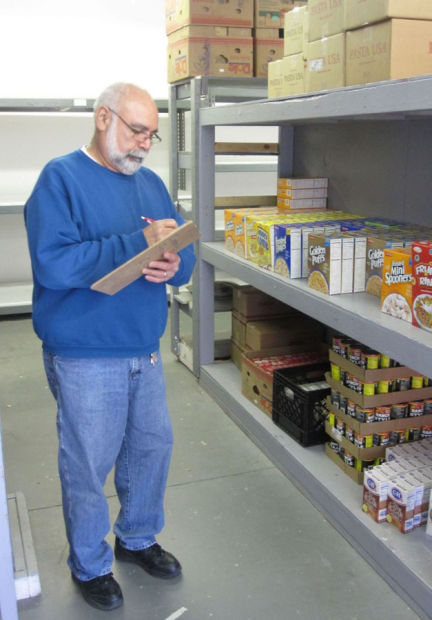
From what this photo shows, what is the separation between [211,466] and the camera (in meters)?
2.89

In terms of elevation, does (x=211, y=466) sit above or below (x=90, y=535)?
Answer: below

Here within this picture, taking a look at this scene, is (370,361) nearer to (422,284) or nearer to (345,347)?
(345,347)

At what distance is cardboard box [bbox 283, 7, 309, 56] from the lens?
7.95 ft

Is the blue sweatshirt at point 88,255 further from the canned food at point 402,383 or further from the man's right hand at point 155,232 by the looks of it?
the canned food at point 402,383

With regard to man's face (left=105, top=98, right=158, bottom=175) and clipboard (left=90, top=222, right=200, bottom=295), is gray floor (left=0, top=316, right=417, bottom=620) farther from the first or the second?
man's face (left=105, top=98, right=158, bottom=175)

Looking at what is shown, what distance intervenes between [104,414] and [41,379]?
7.56ft

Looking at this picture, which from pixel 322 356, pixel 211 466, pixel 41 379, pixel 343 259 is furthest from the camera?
pixel 41 379

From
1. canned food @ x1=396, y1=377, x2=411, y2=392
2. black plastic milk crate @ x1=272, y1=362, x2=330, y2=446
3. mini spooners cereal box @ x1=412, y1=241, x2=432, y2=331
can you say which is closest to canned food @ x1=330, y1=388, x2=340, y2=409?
black plastic milk crate @ x1=272, y1=362, x2=330, y2=446

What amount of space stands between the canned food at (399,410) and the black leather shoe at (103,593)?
1.20 m

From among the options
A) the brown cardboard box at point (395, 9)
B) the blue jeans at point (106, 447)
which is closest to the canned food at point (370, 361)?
the blue jeans at point (106, 447)

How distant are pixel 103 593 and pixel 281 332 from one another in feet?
5.73

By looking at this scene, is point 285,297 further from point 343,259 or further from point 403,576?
point 403,576

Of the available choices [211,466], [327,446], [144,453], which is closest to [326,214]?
[327,446]

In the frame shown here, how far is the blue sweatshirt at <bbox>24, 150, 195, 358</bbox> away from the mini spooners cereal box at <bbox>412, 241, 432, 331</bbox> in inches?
31.3
